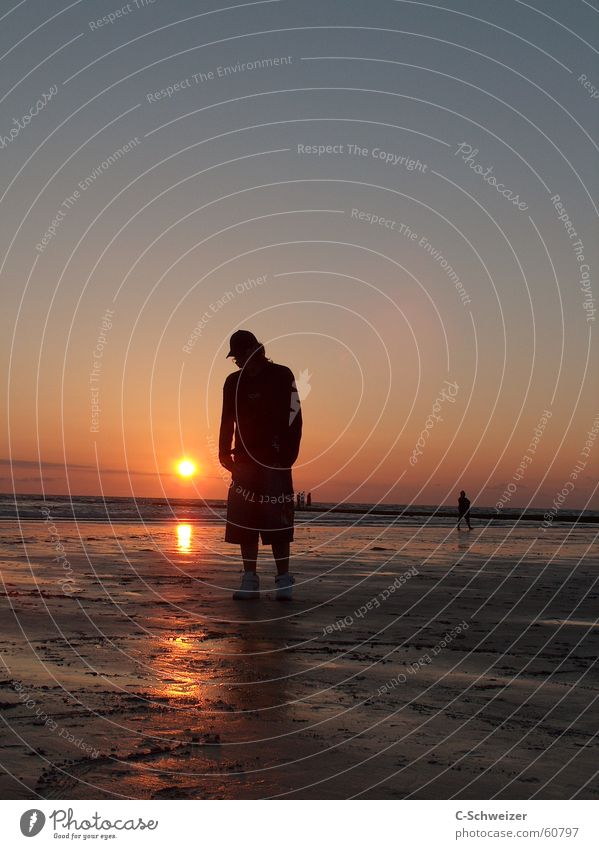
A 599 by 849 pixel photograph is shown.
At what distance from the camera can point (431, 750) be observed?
422 centimetres

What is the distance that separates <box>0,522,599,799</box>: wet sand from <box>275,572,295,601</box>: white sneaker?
219mm

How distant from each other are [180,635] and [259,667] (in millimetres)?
1401

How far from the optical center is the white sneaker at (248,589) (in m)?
9.71

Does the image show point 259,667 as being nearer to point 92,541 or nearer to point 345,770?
point 345,770

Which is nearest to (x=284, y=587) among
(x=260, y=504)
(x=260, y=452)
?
(x=260, y=504)
